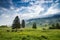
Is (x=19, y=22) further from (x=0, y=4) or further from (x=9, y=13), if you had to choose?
(x=0, y=4)

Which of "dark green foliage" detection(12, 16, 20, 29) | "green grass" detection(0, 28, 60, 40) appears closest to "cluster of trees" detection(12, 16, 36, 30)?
"dark green foliage" detection(12, 16, 20, 29)

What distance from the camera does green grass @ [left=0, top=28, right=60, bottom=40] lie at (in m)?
4.07

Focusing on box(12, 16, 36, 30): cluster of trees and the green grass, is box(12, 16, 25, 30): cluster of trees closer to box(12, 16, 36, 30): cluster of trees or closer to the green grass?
box(12, 16, 36, 30): cluster of trees

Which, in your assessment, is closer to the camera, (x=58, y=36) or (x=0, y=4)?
(x=58, y=36)

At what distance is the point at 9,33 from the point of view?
421cm

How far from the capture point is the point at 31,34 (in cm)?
414

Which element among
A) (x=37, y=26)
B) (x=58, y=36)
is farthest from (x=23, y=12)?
(x=58, y=36)

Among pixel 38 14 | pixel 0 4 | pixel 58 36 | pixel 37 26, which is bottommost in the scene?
pixel 58 36

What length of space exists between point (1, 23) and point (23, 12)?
26.1 inches

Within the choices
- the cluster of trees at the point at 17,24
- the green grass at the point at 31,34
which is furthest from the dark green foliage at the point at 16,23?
the green grass at the point at 31,34

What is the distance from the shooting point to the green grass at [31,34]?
407 centimetres

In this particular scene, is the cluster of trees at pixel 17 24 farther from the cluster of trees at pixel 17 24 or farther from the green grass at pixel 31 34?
the green grass at pixel 31 34

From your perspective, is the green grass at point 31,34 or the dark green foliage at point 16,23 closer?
the green grass at point 31,34

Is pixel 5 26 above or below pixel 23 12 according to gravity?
below
